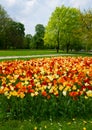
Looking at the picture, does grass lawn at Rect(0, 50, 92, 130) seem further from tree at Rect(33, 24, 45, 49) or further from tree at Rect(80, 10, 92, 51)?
tree at Rect(33, 24, 45, 49)

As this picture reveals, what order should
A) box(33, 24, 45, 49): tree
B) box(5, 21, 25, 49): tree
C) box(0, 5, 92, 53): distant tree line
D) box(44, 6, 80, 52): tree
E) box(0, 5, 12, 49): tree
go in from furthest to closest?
box(33, 24, 45, 49): tree
box(5, 21, 25, 49): tree
box(0, 5, 12, 49): tree
box(44, 6, 80, 52): tree
box(0, 5, 92, 53): distant tree line

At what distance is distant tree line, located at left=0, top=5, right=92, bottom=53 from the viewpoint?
47978 mm

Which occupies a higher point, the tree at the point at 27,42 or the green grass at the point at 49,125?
the green grass at the point at 49,125

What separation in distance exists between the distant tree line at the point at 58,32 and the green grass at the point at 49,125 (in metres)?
38.1

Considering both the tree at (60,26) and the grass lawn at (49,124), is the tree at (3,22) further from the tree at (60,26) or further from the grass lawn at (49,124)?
the grass lawn at (49,124)

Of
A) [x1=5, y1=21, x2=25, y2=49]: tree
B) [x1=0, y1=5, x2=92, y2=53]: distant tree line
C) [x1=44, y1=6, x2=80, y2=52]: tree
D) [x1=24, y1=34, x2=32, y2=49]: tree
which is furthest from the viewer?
[x1=24, y1=34, x2=32, y2=49]: tree

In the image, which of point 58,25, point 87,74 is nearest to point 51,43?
point 58,25

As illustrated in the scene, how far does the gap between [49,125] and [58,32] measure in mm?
58568

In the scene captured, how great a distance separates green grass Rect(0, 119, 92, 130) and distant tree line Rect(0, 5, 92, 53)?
38116mm

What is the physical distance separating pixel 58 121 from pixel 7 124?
3.55 feet

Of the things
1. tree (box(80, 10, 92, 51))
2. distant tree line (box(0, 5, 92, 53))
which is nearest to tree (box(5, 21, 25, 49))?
distant tree line (box(0, 5, 92, 53))

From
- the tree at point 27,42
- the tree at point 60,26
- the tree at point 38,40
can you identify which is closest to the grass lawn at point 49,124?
the tree at point 60,26

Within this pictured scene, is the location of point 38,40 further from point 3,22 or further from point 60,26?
point 60,26

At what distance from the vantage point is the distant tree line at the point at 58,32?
47978 millimetres
